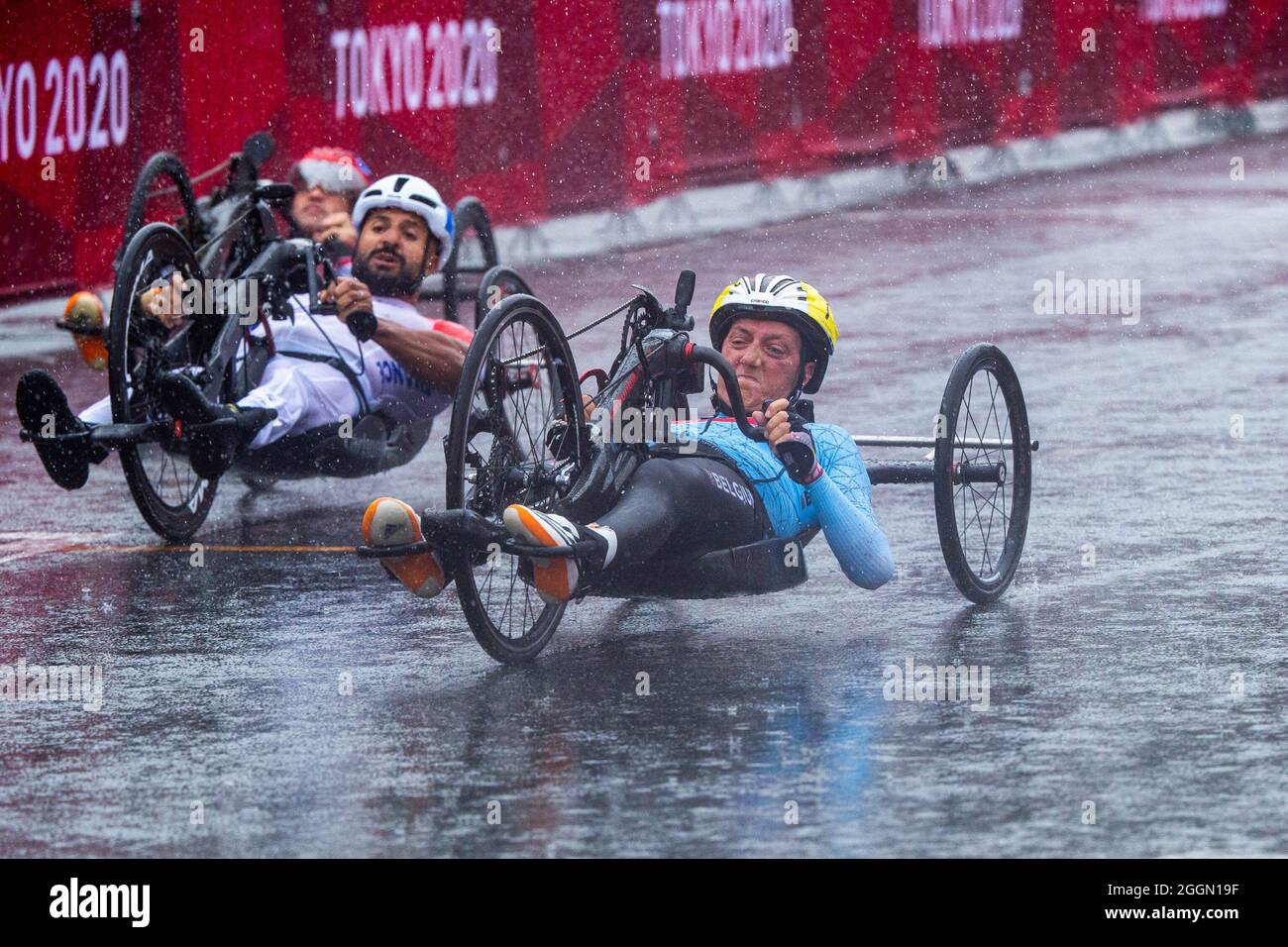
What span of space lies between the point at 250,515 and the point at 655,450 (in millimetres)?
3136

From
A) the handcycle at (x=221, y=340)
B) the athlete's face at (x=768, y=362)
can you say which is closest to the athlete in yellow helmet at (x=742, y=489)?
the athlete's face at (x=768, y=362)

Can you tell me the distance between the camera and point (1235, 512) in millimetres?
9703

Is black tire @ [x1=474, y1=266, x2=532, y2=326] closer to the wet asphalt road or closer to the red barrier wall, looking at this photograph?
the wet asphalt road

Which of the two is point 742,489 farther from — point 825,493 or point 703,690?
point 703,690

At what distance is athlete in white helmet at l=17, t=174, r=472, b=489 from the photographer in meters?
8.89

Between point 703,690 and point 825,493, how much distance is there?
Result: 2.80 ft

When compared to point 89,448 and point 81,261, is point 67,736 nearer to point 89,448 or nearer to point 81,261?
point 89,448

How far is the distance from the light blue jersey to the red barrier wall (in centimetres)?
855

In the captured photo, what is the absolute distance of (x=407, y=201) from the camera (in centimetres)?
1002

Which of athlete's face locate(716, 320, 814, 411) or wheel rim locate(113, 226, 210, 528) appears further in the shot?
wheel rim locate(113, 226, 210, 528)

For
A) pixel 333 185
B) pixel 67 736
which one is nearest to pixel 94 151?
pixel 333 185

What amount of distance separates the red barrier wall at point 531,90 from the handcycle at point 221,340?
221 inches

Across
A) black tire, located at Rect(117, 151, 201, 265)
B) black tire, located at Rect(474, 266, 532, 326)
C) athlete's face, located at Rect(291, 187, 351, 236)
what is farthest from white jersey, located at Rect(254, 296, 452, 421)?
athlete's face, located at Rect(291, 187, 351, 236)

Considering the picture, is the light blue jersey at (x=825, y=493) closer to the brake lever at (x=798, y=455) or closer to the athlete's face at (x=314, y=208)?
the brake lever at (x=798, y=455)
